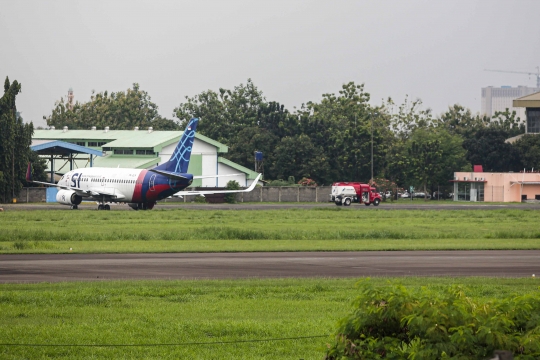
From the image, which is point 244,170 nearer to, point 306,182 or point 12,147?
point 306,182

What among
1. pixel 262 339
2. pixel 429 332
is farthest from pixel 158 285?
pixel 429 332

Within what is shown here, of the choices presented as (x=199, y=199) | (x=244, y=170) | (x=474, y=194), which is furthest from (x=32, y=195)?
(x=474, y=194)

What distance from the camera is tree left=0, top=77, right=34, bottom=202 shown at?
3568 inches

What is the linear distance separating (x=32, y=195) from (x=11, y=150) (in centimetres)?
597

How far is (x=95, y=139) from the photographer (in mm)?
119062

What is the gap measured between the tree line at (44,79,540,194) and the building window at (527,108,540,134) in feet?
29.8

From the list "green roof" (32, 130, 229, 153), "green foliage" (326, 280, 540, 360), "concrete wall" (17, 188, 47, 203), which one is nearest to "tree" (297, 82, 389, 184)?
"green roof" (32, 130, 229, 153)

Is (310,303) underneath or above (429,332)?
underneath

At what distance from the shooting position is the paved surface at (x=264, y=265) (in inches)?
1035

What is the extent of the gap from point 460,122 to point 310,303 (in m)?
157

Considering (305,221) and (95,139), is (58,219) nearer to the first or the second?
(305,221)

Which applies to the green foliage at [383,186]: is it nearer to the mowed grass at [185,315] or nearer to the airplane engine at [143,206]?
the airplane engine at [143,206]

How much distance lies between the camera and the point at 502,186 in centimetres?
11019

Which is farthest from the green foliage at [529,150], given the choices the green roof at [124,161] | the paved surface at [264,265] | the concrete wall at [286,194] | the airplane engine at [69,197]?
the paved surface at [264,265]
